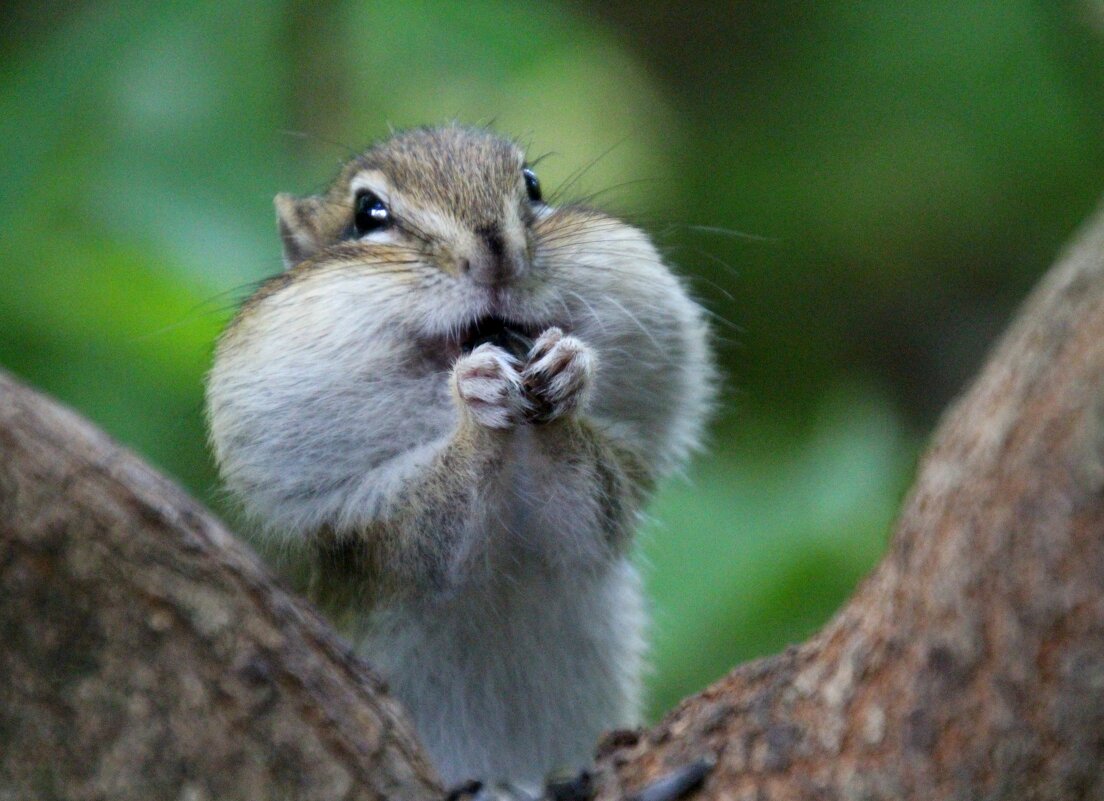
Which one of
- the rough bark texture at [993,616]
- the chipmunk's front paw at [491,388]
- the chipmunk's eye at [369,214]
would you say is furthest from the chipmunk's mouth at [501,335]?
the rough bark texture at [993,616]

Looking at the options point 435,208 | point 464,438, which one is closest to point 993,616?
point 464,438

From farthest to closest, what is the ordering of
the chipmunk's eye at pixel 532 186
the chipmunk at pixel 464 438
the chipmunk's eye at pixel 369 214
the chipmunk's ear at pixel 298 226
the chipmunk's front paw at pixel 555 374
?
the chipmunk's ear at pixel 298 226
the chipmunk's eye at pixel 532 186
the chipmunk's eye at pixel 369 214
the chipmunk at pixel 464 438
the chipmunk's front paw at pixel 555 374

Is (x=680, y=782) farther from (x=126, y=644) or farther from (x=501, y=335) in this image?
(x=501, y=335)

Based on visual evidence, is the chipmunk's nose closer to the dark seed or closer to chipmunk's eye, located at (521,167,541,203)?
chipmunk's eye, located at (521,167,541,203)

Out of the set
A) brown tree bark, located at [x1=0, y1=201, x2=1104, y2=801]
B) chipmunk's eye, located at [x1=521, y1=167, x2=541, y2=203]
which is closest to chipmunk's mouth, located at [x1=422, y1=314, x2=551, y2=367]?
Answer: chipmunk's eye, located at [x1=521, y1=167, x2=541, y2=203]

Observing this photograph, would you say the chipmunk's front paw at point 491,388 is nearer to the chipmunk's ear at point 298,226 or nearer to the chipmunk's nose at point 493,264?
the chipmunk's nose at point 493,264

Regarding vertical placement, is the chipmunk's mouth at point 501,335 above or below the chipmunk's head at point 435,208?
below

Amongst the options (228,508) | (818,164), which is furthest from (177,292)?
(818,164)
